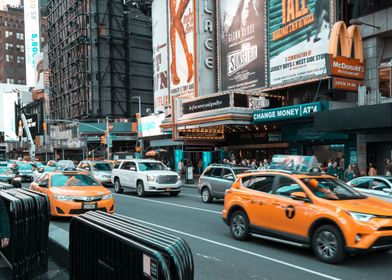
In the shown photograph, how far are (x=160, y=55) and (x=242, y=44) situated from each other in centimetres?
1304

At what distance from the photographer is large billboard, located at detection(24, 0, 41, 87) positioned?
88250 mm

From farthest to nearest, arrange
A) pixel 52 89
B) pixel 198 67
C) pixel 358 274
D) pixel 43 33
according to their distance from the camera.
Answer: pixel 43 33 → pixel 52 89 → pixel 198 67 → pixel 358 274

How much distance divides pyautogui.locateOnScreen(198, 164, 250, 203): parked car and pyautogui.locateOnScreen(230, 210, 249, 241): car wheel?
6.41 metres

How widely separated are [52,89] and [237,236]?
7676 centimetres

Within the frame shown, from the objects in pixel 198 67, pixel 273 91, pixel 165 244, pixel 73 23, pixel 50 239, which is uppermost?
pixel 73 23

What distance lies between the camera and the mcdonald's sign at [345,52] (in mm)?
19516

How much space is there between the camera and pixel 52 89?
7981cm

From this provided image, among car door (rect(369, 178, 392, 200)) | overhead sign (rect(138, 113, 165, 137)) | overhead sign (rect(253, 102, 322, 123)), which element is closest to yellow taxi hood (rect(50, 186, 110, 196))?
car door (rect(369, 178, 392, 200))

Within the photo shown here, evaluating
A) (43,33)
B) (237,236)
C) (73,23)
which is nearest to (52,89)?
(73,23)

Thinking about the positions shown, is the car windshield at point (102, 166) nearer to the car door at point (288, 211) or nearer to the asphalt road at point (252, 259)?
the asphalt road at point (252, 259)

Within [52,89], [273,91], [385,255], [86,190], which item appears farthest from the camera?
[52,89]

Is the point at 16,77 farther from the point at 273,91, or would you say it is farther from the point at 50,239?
the point at 50,239

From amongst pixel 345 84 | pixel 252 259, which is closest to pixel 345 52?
pixel 345 84

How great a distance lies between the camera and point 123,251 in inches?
129
